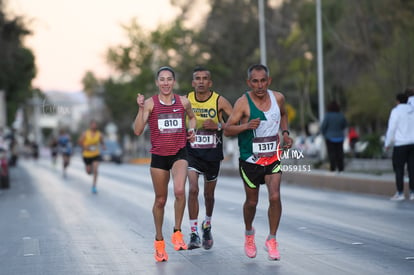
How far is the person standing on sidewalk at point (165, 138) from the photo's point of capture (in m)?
9.11

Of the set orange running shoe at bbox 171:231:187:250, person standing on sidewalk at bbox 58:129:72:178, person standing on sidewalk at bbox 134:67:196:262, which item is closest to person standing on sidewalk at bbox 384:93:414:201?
person standing on sidewalk at bbox 134:67:196:262

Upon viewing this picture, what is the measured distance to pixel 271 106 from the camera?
895 centimetres

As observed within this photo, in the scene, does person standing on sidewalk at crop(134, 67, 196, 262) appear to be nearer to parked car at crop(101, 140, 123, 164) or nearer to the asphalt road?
the asphalt road

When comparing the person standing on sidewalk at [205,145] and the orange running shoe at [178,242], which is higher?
the person standing on sidewalk at [205,145]

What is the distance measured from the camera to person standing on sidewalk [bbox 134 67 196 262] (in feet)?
29.9

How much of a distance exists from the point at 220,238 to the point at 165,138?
2.25 meters

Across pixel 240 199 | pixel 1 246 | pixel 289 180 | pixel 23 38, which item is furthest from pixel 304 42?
pixel 1 246

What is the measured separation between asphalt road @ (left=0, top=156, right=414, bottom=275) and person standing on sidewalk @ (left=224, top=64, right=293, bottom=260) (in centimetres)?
51

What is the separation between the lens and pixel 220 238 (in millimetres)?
10953

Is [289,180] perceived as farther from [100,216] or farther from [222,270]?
[222,270]

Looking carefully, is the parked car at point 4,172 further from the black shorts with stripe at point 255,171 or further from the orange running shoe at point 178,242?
the black shorts with stripe at point 255,171

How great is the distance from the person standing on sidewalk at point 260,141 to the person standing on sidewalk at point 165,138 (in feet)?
1.75

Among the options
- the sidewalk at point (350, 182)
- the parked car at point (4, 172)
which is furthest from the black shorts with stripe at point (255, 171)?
the parked car at point (4, 172)

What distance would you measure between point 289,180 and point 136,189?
420 centimetres
